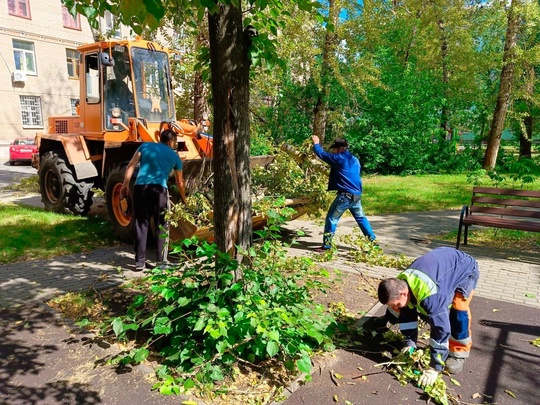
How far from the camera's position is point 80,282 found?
4867 mm

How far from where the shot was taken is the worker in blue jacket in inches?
118

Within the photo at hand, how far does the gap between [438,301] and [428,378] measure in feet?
1.88

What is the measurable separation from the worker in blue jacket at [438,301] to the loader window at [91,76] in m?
6.35

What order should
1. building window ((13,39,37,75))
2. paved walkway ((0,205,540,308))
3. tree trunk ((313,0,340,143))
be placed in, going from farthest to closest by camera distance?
1. building window ((13,39,37,75))
2. tree trunk ((313,0,340,143))
3. paved walkway ((0,205,540,308))

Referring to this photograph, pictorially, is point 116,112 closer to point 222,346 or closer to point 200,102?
point 200,102

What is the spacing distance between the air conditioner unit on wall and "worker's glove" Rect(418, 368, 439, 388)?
30.2 m

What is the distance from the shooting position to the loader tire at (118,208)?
624 cm

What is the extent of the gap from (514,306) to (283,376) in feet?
9.56

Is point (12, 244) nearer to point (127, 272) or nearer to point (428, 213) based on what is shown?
point (127, 272)

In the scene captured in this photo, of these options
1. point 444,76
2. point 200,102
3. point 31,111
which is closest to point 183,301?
point 200,102

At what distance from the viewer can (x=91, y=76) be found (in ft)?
24.6

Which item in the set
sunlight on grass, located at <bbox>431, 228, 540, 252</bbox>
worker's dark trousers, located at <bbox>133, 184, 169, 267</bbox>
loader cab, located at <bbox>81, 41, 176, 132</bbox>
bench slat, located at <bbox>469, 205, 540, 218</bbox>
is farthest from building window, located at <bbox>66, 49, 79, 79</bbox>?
bench slat, located at <bbox>469, 205, 540, 218</bbox>

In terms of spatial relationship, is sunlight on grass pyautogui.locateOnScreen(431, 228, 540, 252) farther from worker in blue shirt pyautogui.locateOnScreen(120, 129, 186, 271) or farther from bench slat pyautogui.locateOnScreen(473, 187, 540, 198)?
worker in blue shirt pyautogui.locateOnScreen(120, 129, 186, 271)

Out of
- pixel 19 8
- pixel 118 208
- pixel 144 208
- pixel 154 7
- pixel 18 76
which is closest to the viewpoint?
pixel 154 7
